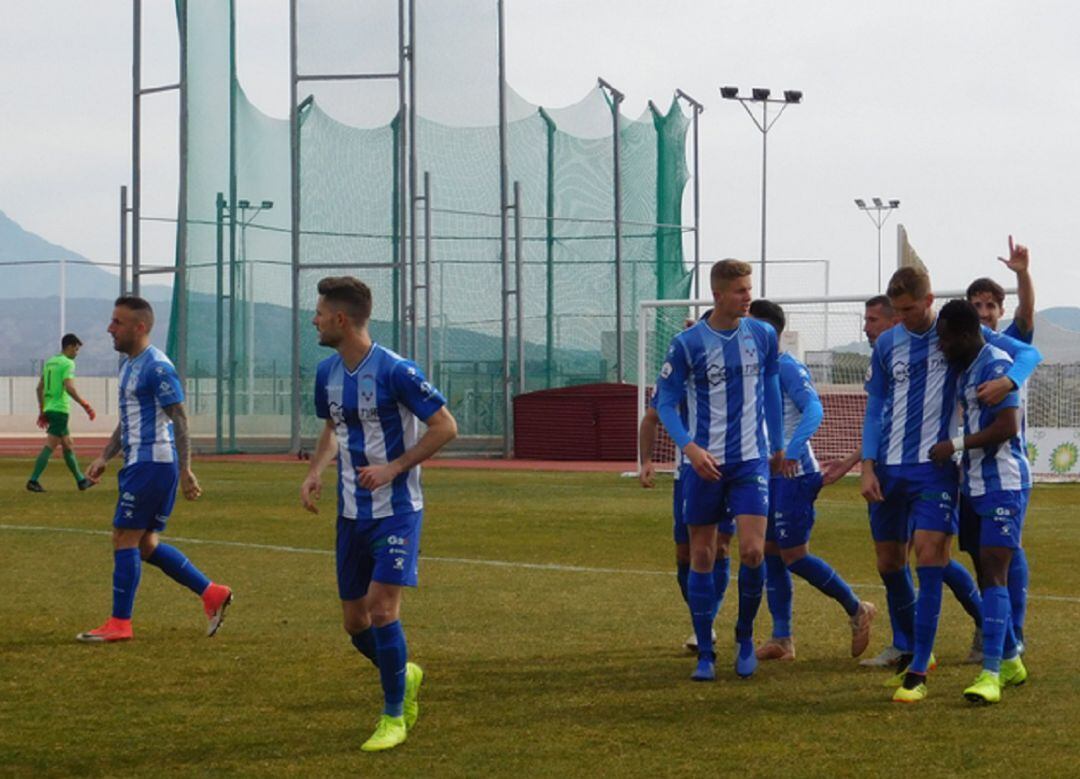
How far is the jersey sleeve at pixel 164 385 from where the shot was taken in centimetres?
1048

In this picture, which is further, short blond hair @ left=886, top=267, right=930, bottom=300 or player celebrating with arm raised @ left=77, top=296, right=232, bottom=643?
player celebrating with arm raised @ left=77, top=296, right=232, bottom=643

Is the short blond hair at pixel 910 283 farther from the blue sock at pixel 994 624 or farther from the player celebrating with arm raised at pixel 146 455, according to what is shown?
the player celebrating with arm raised at pixel 146 455

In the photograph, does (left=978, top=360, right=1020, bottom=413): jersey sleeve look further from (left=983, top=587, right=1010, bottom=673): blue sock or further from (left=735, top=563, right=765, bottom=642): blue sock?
(left=735, top=563, right=765, bottom=642): blue sock

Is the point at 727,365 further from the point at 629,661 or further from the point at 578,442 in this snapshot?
the point at 578,442

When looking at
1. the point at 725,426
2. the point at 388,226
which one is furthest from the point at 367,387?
the point at 388,226

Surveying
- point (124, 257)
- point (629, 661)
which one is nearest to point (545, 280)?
point (124, 257)

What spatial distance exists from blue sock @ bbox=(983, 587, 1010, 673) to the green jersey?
59.0 ft

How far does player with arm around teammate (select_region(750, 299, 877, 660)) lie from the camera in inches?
369

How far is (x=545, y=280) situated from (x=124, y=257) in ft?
28.1

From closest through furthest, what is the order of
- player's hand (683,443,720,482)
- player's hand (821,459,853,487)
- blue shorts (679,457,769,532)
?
player's hand (683,443,720,482)
blue shorts (679,457,769,532)
player's hand (821,459,853,487)

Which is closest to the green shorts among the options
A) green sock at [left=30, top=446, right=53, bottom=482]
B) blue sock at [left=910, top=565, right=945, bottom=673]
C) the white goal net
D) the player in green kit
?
the player in green kit

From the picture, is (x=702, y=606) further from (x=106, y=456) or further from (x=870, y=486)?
(x=106, y=456)

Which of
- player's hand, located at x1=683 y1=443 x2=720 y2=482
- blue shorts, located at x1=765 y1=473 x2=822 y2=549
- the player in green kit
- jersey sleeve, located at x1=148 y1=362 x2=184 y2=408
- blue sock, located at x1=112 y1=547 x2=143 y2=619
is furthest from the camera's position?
the player in green kit

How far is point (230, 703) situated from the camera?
8102 millimetres
